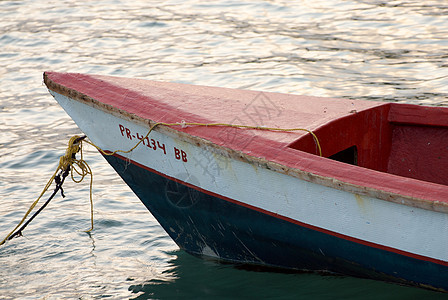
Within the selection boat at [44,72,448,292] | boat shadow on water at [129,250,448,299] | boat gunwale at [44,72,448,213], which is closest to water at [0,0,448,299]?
boat shadow on water at [129,250,448,299]

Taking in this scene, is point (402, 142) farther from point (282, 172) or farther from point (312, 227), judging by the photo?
point (282, 172)

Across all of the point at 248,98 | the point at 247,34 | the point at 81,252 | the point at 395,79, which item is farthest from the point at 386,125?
the point at 247,34

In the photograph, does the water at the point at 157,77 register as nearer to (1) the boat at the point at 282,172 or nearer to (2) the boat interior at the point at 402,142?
(1) the boat at the point at 282,172

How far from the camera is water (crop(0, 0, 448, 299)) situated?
177 inches

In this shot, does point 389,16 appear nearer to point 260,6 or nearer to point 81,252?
point 260,6

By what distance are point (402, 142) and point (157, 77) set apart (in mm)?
5199

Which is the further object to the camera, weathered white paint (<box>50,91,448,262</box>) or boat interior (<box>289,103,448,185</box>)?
boat interior (<box>289,103,448,185</box>)

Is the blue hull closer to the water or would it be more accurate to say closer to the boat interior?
the water

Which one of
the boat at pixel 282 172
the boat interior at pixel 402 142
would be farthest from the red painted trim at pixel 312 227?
the boat interior at pixel 402 142

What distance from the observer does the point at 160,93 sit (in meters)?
4.49

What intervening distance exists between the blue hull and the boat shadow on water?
88mm

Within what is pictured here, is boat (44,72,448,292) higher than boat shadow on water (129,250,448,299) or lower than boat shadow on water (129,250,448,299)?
higher

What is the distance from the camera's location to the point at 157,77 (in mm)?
9336

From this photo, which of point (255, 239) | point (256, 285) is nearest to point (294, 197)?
point (255, 239)
